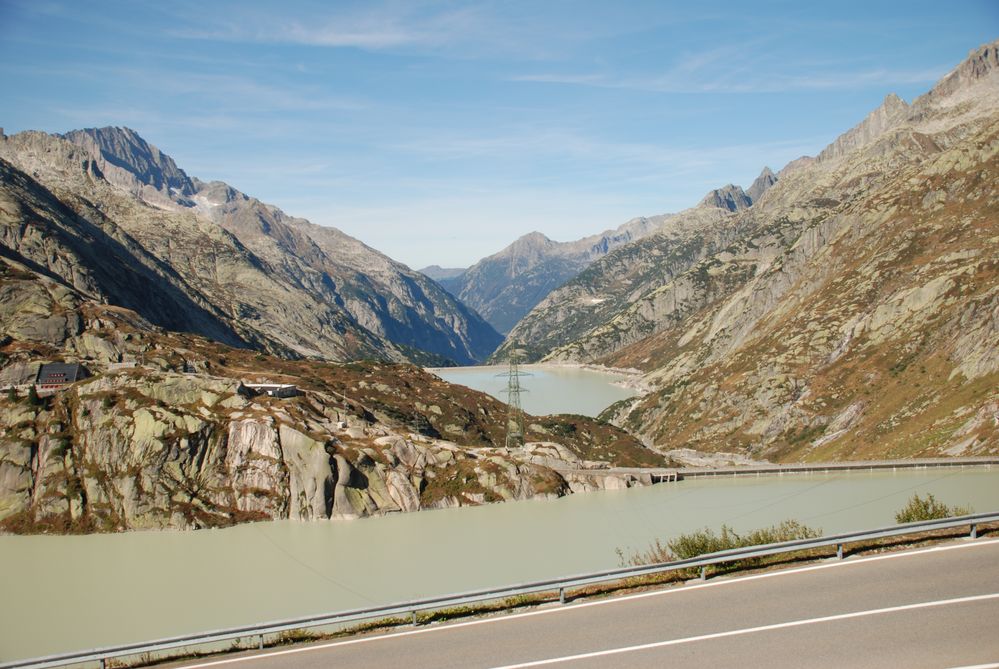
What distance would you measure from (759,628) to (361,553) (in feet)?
151

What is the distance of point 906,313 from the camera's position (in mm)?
138375

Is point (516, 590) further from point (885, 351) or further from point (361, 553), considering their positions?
point (885, 351)

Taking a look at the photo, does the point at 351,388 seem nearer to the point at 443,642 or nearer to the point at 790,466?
the point at 790,466

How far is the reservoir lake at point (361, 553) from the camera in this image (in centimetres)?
4759

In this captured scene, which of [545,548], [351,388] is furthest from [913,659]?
[351,388]

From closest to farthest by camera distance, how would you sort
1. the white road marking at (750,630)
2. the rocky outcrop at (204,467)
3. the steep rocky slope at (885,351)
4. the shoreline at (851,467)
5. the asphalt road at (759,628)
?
the asphalt road at (759,628), the white road marking at (750,630), the shoreline at (851,467), the rocky outcrop at (204,467), the steep rocky slope at (885,351)

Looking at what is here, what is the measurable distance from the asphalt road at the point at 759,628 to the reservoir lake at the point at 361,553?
18.6m

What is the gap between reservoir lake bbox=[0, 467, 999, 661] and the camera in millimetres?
47594

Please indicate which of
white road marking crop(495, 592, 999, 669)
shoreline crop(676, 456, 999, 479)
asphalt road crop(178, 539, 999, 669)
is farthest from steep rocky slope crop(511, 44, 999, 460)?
white road marking crop(495, 592, 999, 669)

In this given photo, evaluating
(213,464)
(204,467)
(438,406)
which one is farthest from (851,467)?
(438,406)

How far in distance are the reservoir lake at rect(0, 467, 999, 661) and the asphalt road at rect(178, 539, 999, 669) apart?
61.1ft

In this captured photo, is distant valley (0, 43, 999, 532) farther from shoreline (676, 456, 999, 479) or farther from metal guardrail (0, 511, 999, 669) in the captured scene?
metal guardrail (0, 511, 999, 669)

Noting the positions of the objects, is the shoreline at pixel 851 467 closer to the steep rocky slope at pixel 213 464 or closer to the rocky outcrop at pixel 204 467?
the rocky outcrop at pixel 204 467

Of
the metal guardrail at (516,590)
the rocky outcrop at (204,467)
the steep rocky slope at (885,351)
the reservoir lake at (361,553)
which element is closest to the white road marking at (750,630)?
the metal guardrail at (516,590)
